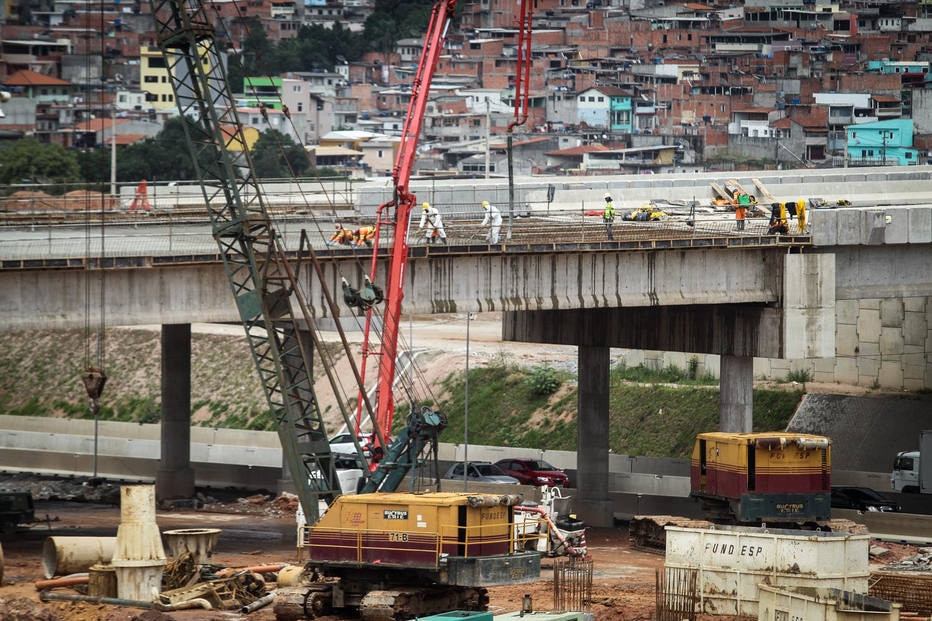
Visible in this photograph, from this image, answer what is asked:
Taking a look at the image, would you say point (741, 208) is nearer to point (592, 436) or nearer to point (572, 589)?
point (592, 436)

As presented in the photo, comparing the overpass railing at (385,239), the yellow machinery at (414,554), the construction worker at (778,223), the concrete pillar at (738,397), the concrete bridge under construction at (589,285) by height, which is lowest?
the yellow machinery at (414,554)

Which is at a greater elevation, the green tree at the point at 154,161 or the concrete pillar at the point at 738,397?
the green tree at the point at 154,161

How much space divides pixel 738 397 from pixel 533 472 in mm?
9793

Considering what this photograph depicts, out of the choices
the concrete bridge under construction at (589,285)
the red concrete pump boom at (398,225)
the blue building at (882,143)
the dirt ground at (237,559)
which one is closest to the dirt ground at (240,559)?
the dirt ground at (237,559)

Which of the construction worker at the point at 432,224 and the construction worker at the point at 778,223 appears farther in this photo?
the construction worker at the point at 778,223

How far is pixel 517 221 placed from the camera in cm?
6750

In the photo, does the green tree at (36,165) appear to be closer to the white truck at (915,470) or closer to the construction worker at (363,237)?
the construction worker at (363,237)

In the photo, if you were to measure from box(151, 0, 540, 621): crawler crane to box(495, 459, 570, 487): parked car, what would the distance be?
10.5 m

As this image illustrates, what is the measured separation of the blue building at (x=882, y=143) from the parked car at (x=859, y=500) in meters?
116

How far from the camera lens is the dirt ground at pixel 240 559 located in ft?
128

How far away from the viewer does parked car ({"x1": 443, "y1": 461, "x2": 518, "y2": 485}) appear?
62938mm

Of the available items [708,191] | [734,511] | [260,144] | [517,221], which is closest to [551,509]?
[734,511]

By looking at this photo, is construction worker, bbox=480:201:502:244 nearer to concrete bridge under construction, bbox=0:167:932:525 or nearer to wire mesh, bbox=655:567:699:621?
concrete bridge under construction, bbox=0:167:932:525

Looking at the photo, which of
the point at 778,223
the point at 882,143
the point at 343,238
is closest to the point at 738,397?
the point at 778,223
